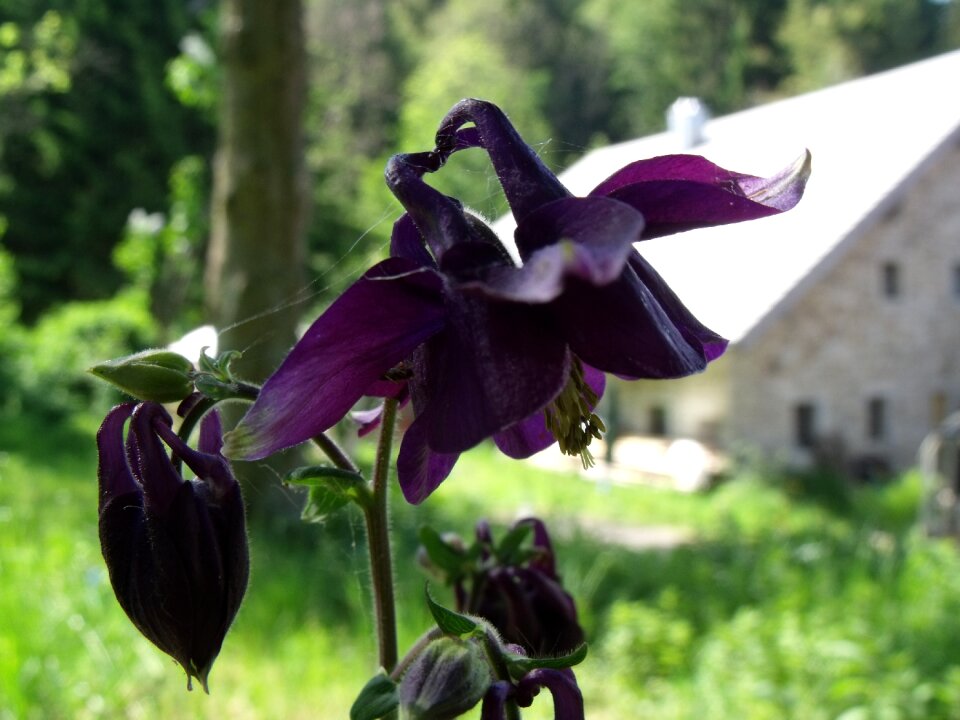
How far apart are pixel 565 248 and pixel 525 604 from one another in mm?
573

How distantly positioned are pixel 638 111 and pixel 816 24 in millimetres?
4940

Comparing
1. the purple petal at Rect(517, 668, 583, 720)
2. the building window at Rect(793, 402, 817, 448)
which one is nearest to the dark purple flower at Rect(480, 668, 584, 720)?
the purple petal at Rect(517, 668, 583, 720)

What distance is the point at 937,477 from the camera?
8.80 meters

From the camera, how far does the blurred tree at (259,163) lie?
5727 millimetres

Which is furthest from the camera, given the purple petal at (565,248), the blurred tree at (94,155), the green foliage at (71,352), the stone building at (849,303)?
the blurred tree at (94,155)

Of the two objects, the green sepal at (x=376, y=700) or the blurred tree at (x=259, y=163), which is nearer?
the green sepal at (x=376, y=700)

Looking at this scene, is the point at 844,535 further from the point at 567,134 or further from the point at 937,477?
the point at 567,134

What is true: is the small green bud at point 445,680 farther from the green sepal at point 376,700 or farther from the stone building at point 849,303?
the stone building at point 849,303

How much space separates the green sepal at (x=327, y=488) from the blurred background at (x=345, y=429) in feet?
0.64

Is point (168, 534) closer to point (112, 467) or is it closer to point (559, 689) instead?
point (112, 467)

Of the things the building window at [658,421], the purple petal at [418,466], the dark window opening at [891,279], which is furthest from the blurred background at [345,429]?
the dark window opening at [891,279]

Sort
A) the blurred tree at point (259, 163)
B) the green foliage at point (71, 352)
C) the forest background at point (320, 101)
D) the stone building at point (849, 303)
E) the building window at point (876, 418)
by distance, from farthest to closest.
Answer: the forest background at point (320, 101) < the building window at point (876, 418) < the green foliage at point (71, 352) < the stone building at point (849, 303) < the blurred tree at point (259, 163)

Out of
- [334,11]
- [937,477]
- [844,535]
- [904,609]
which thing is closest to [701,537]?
[844,535]

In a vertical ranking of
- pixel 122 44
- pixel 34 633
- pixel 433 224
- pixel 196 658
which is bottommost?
pixel 34 633
